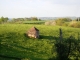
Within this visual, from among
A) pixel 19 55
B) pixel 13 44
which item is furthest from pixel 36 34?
pixel 19 55

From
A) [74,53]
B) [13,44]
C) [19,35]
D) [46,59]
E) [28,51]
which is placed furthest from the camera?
[19,35]

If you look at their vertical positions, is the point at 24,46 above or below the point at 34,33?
below

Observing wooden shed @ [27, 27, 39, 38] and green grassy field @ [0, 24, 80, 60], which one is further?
wooden shed @ [27, 27, 39, 38]

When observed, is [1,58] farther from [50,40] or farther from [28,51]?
[50,40]

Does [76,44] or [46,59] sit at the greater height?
[76,44]

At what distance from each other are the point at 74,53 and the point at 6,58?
13.5 meters

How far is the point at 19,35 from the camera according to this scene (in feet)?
205

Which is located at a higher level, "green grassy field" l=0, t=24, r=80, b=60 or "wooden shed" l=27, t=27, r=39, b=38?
"wooden shed" l=27, t=27, r=39, b=38

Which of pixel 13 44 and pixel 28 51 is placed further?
pixel 13 44

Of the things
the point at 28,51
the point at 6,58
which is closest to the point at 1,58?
the point at 6,58

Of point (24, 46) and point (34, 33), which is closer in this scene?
point (24, 46)

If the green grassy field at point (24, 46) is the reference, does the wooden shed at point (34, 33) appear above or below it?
above

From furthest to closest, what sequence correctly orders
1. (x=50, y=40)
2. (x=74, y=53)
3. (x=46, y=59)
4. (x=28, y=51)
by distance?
(x=50, y=40) → (x=28, y=51) → (x=46, y=59) → (x=74, y=53)

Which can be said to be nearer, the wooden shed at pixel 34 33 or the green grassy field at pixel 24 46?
the green grassy field at pixel 24 46
